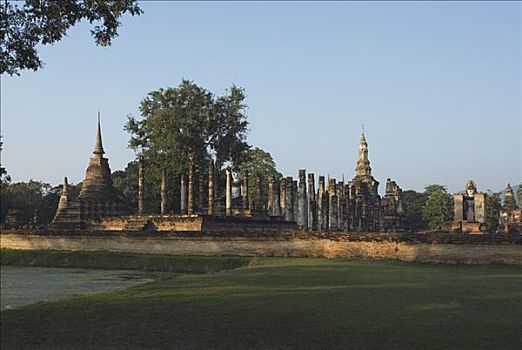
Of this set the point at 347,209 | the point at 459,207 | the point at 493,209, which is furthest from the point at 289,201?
the point at 493,209

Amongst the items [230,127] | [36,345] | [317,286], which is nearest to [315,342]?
[36,345]

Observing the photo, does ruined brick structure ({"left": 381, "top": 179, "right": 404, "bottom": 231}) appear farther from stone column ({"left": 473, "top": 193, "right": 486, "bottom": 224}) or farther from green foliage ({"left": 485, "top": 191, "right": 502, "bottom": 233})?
stone column ({"left": 473, "top": 193, "right": 486, "bottom": 224})

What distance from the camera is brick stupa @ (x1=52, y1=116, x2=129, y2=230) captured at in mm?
43812

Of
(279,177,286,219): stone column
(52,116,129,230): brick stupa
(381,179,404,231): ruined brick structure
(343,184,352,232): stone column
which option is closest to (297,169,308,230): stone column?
(279,177,286,219): stone column

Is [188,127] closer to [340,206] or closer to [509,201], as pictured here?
[340,206]

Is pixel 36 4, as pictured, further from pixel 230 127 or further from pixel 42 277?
pixel 230 127

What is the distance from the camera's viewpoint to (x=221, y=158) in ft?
164

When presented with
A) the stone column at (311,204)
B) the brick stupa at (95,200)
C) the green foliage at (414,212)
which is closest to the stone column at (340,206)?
the stone column at (311,204)

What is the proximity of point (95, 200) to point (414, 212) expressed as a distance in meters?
48.2

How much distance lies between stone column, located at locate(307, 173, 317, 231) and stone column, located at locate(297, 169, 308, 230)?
3.25 ft

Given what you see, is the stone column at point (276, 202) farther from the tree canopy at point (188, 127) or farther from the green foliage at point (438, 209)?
the green foliage at point (438, 209)

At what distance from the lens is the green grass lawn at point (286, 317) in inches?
338

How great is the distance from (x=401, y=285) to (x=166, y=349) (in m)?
7.16

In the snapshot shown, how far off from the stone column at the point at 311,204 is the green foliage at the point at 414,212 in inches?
922
